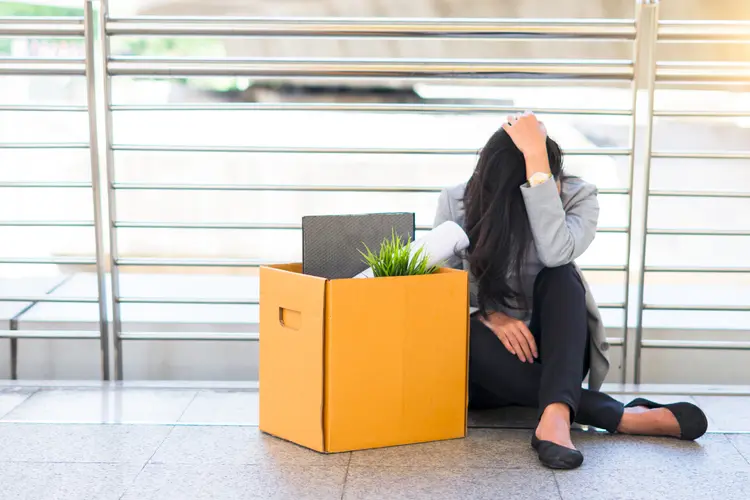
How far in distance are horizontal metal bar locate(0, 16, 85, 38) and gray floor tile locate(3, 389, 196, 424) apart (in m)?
1.12

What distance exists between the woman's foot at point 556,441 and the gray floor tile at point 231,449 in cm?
46

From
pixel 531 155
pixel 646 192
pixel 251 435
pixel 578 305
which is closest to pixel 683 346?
pixel 646 192

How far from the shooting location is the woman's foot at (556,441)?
189 cm

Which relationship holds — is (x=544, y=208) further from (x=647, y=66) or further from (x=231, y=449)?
(x=231, y=449)

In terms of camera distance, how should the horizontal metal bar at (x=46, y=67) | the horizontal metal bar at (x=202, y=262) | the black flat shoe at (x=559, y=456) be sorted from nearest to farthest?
the black flat shoe at (x=559, y=456), the horizontal metal bar at (x=46, y=67), the horizontal metal bar at (x=202, y=262)

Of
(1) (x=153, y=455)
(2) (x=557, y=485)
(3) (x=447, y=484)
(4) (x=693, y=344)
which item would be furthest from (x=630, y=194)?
(1) (x=153, y=455)

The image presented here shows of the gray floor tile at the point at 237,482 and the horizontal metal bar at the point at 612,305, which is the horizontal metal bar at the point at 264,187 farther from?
the gray floor tile at the point at 237,482

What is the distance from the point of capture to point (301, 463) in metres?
1.92

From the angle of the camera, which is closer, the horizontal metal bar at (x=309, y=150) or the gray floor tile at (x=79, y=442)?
the gray floor tile at (x=79, y=442)

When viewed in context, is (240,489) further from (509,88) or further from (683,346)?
(509,88)

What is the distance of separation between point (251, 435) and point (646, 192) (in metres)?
1.45

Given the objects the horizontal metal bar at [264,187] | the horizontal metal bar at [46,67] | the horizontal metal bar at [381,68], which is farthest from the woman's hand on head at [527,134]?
the horizontal metal bar at [46,67]

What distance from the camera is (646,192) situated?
2.60 metres

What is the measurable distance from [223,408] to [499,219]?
963 millimetres
